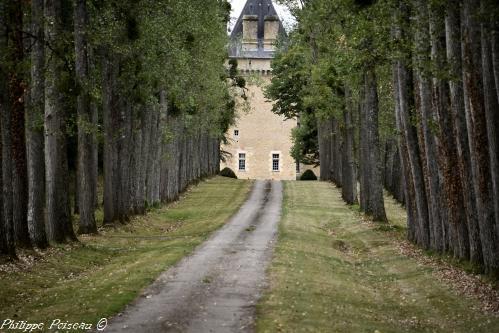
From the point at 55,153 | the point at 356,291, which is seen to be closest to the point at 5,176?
the point at 55,153

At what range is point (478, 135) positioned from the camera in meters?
18.0

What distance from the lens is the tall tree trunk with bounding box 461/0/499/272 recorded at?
58.6ft

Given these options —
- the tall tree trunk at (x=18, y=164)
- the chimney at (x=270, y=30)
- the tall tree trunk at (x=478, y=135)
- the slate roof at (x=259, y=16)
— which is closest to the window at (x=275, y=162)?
the slate roof at (x=259, y=16)

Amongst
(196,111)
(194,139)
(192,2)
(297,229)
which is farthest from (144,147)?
(194,139)

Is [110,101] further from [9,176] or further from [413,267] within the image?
[413,267]

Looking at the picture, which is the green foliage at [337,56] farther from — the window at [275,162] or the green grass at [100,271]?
the window at [275,162]

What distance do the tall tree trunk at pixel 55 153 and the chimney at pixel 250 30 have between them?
3187 inches

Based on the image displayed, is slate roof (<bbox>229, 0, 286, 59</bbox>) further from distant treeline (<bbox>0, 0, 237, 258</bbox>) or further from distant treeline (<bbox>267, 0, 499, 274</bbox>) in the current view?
distant treeline (<bbox>267, 0, 499, 274</bbox>)

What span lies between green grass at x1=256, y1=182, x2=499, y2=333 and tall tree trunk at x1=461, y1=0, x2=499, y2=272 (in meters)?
1.50

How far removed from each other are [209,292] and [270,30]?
9315cm

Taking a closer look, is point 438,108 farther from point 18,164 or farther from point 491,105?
point 18,164

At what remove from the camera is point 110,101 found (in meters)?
32.7

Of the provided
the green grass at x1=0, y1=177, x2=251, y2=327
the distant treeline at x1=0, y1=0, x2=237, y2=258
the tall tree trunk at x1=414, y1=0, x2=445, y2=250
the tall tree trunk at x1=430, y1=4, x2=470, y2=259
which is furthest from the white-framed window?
the tall tree trunk at x1=430, y1=4, x2=470, y2=259

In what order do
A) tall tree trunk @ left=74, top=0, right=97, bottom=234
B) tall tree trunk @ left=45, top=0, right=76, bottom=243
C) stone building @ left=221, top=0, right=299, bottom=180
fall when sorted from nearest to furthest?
1. tall tree trunk @ left=45, top=0, right=76, bottom=243
2. tall tree trunk @ left=74, top=0, right=97, bottom=234
3. stone building @ left=221, top=0, right=299, bottom=180
